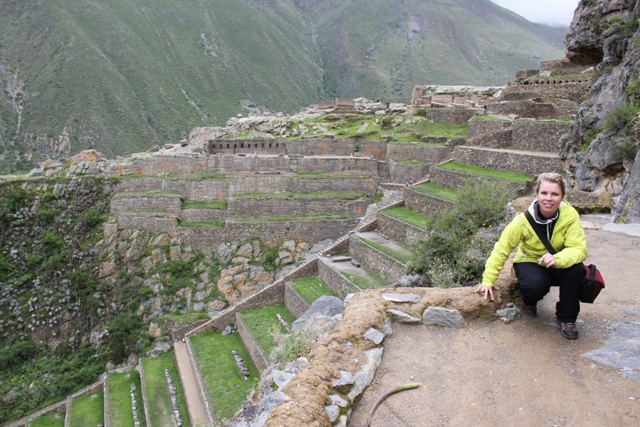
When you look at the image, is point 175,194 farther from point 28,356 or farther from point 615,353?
point 615,353

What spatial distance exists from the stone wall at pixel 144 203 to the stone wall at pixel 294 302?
22.9 feet

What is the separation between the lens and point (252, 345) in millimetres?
13328

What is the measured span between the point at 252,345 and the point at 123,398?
4591mm

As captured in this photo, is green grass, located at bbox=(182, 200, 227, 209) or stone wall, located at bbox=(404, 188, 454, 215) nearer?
stone wall, located at bbox=(404, 188, 454, 215)

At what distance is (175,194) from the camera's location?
2011 centimetres

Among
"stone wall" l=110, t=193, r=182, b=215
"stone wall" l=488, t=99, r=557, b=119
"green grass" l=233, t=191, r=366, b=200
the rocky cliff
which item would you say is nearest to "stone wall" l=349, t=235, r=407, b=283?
"green grass" l=233, t=191, r=366, b=200

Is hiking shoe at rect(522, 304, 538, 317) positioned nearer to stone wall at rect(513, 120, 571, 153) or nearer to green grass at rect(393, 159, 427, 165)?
stone wall at rect(513, 120, 571, 153)

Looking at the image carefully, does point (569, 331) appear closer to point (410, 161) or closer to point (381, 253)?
point (381, 253)

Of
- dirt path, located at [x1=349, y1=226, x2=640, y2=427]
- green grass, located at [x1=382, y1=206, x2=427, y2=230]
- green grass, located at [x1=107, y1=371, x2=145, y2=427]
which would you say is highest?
dirt path, located at [x1=349, y1=226, x2=640, y2=427]

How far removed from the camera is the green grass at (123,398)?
42.9 ft

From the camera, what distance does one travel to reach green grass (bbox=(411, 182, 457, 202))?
48.8ft

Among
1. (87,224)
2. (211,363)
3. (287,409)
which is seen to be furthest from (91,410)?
(287,409)

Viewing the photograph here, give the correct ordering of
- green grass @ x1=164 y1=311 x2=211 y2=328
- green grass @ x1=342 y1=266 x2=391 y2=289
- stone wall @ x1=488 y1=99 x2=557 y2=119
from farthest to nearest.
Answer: stone wall @ x1=488 y1=99 x2=557 y2=119
green grass @ x1=164 y1=311 x2=211 y2=328
green grass @ x1=342 y1=266 x2=391 y2=289

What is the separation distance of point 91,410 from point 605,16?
21.9m
